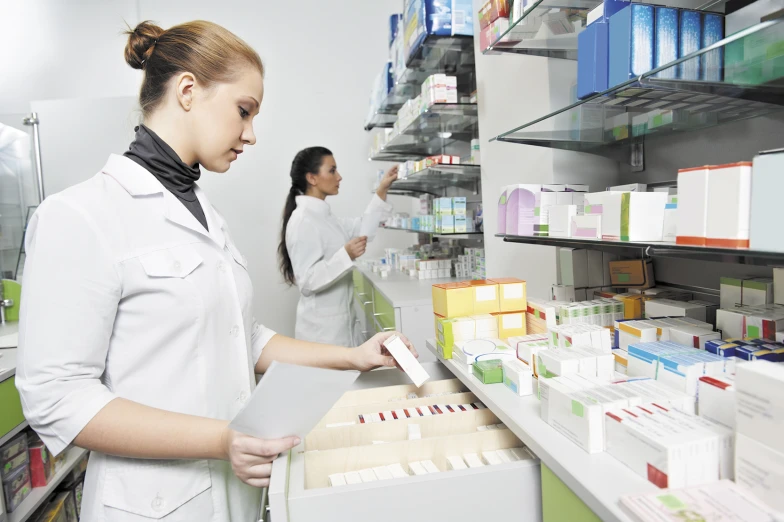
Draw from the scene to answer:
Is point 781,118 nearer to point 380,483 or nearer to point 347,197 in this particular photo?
point 380,483

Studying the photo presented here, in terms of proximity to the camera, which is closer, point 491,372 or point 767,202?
point 767,202

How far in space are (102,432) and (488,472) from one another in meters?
0.78

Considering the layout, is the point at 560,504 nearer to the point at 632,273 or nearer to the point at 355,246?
the point at 632,273

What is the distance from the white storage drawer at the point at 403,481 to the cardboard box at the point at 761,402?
44 cm

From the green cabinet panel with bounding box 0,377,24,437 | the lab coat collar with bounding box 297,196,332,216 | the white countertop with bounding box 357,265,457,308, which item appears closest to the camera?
the green cabinet panel with bounding box 0,377,24,437

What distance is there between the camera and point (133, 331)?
3.65 ft

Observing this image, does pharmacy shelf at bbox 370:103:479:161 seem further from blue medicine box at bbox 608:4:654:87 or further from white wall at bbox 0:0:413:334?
blue medicine box at bbox 608:4:654:87

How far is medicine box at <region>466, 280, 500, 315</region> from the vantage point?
1610 millimetres

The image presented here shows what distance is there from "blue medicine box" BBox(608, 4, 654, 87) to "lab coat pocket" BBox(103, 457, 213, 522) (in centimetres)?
138

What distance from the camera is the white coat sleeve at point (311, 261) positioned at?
3436mm

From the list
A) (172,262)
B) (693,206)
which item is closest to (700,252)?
(693,206)

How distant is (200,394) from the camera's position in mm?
1202

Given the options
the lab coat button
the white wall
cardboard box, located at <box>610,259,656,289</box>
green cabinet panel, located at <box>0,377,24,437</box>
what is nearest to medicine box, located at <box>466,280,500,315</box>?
cardboard box, located at <box>610,259,656,289</box>

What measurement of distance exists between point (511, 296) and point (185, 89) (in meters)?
1.11
